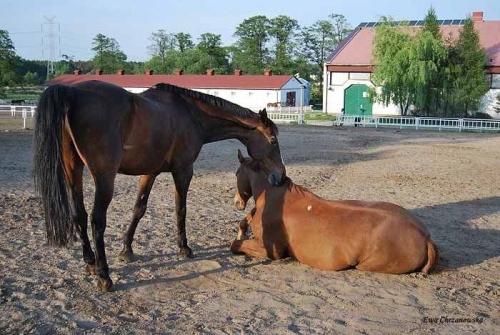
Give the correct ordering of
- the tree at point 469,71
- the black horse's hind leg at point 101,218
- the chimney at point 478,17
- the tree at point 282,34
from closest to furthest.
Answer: the black horse's hind leg at point 101,218 → the tree at point 469,71 → the chimney at point 478,17 → the tree at point 282,34

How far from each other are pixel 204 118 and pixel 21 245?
262 centimetres

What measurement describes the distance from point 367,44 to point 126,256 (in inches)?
1565

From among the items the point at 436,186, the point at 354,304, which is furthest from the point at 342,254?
the point at 436,186

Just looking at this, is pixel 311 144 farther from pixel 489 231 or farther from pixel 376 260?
pixel 376 260

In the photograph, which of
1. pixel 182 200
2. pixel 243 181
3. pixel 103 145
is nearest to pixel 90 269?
pixel 182 200

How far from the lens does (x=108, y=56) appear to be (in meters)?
81.8

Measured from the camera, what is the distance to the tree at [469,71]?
109 feet

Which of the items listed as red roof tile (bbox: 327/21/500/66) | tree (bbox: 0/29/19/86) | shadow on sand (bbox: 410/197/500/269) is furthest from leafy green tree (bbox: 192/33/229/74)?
shadow on sand (bbox: 410/197/500/269)

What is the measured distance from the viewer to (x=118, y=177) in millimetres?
11516

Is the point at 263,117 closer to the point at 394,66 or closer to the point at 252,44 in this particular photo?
the point at 394,66

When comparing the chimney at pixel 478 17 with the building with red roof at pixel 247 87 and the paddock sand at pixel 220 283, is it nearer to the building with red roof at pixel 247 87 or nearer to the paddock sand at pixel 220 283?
the building with red roof at pixel 247 87

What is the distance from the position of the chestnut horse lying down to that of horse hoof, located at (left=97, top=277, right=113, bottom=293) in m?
1.69

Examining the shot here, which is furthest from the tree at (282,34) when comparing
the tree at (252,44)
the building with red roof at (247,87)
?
the building with red roof at (247,87)

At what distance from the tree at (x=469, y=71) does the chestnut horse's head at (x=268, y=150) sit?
30.3m
